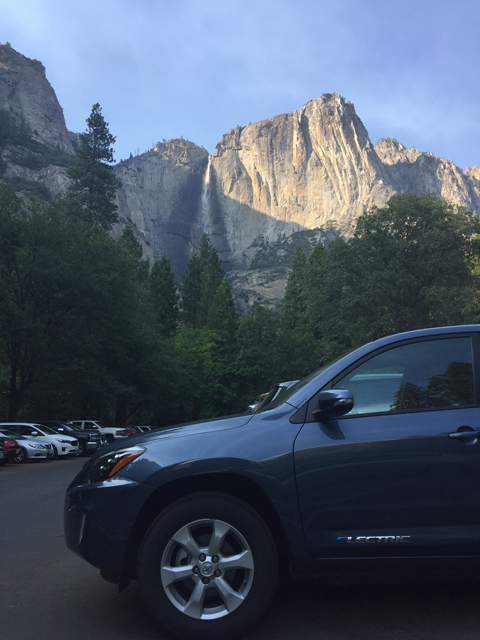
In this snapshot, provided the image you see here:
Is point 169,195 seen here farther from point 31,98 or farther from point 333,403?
point 333,403

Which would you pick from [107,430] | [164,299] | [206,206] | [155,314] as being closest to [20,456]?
[107,430]

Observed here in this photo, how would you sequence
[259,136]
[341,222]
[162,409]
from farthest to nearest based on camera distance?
[259,136] < [341,222] < [162,409]

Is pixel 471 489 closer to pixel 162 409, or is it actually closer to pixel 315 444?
pixel 315 444

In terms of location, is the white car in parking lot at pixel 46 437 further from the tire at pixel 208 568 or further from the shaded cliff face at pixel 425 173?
the shaded cliff face at pixel 425 173

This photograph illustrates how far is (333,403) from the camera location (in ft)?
11.0

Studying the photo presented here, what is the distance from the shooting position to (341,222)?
156 meters

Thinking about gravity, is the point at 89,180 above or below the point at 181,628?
above

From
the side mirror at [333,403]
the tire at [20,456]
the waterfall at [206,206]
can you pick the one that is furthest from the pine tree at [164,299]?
the waterfall at [206,206]

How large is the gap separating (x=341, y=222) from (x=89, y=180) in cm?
9469

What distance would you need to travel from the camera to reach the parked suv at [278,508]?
3.24 metres

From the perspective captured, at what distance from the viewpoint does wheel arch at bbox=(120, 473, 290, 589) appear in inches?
133

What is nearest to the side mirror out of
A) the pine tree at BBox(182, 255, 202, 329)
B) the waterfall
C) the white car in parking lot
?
the white car in parking lot

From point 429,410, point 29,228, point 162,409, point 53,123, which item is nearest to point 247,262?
point 53,123

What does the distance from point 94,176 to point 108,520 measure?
256 ft
